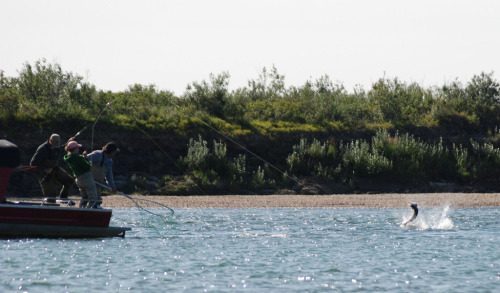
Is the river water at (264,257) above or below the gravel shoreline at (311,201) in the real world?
below

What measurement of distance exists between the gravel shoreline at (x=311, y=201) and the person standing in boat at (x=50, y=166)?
10610 millimetres

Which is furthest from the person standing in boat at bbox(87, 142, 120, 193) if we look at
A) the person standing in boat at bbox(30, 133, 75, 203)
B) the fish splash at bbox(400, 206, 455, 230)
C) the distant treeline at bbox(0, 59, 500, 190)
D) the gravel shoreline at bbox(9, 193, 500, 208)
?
the distant treeline at bbox(0, 59, 500, 190)

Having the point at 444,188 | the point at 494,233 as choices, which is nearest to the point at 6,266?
the point at 494,233

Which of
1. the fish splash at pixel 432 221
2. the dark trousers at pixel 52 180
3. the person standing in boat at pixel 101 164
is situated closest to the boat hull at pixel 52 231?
the dark trousers at pixel 52 180

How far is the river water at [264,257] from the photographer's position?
14.7 meters

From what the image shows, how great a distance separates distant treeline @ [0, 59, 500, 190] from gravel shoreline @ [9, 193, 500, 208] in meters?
2.08

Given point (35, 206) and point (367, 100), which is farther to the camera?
point (367, 100)

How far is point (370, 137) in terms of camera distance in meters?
41.3

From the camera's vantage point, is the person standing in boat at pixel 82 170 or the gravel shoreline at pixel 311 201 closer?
the person standing in boat at pixel 82 170

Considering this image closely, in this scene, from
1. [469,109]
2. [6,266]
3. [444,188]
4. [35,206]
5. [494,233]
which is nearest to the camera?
[6,266]

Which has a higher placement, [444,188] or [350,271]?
[444,188]

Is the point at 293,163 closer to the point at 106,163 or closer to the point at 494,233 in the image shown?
the point at 494,233

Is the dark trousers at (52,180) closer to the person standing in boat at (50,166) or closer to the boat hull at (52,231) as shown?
the person standing in boat at (50,166)

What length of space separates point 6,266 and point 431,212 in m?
17.1
